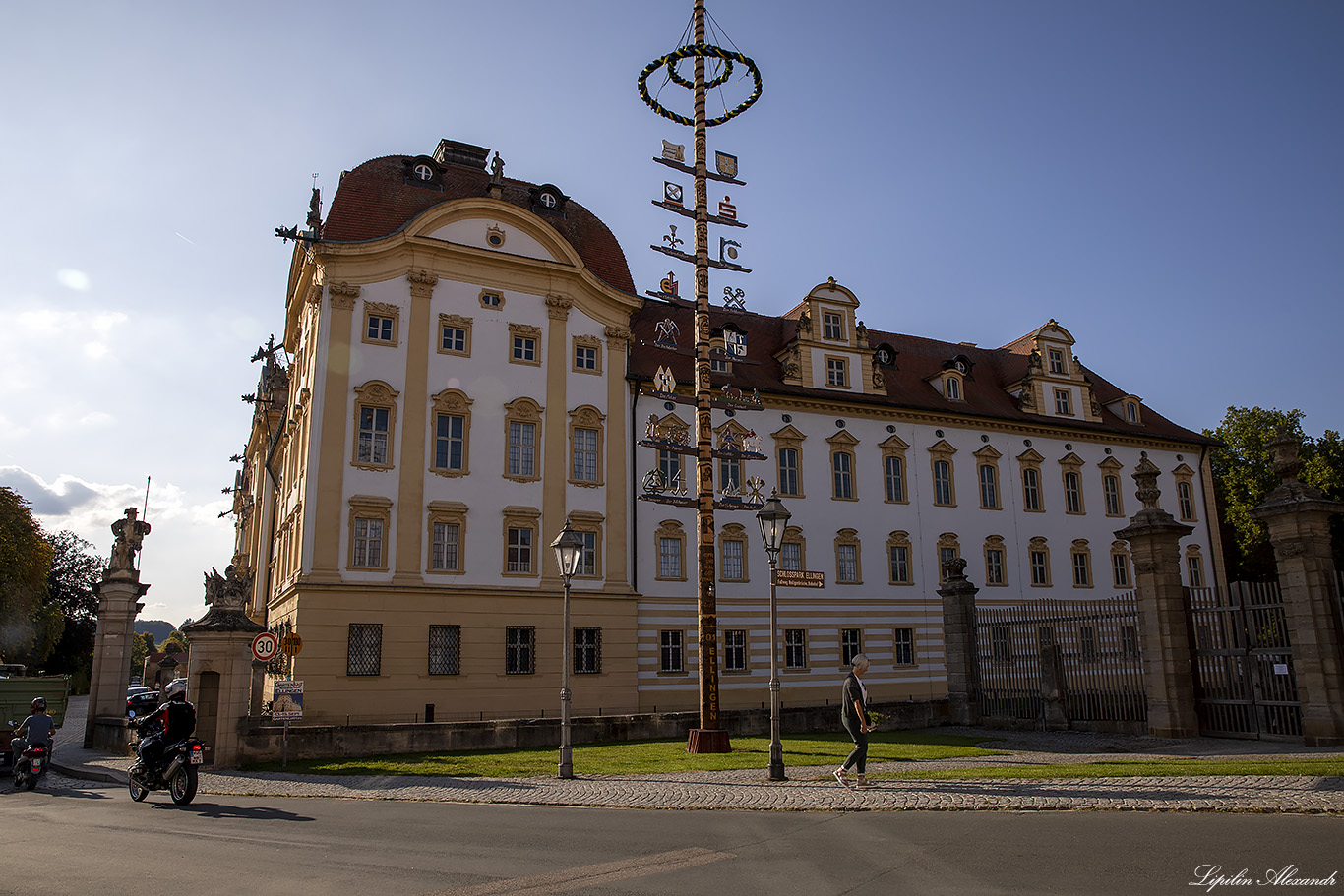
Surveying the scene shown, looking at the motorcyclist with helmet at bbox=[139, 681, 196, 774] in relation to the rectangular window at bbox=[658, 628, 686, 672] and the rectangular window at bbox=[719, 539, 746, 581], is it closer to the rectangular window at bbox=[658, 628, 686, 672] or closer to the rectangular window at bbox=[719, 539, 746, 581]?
the rectangular window at bbox=[658, 628, 686, 672]

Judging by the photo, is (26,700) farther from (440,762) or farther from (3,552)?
(3,552)

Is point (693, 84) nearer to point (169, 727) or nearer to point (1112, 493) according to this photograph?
point (169, 727)

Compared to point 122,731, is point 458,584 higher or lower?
higher

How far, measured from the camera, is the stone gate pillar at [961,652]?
79.0 feet

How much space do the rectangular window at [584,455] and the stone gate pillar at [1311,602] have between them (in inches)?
826

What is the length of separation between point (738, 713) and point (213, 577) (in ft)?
42.7

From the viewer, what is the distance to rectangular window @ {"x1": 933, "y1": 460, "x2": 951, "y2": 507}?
39844 millimetres

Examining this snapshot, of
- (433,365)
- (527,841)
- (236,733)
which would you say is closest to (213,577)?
(236,733)

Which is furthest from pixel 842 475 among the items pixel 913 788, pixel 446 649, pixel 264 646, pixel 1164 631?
pixel 913 788

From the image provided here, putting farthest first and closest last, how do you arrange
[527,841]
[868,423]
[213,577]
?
[868,423] < [213,577] < [527,841]

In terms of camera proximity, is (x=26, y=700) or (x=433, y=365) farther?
(x=433, y=365)

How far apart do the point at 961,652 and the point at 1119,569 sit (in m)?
22.1

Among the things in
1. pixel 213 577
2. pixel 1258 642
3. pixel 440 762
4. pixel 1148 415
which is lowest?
pixel 440 762

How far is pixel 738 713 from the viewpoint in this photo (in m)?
24.7
